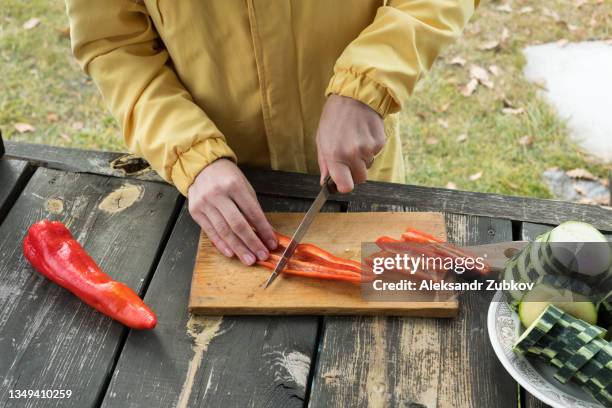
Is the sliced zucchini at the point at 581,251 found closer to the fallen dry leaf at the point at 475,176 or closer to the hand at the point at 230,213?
the hand at the point at 230,213

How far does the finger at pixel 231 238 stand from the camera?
69.2 inches

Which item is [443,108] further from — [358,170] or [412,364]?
[412,364]

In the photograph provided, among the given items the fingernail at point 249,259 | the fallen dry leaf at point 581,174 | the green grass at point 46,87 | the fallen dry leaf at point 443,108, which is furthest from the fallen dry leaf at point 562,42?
the fingernail at point 249,259

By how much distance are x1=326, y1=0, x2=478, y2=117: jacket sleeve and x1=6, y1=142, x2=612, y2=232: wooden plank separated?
233 mm

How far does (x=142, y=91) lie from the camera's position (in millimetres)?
1913

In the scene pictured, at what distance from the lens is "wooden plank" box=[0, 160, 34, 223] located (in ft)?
6.49

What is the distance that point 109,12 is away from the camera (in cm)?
182

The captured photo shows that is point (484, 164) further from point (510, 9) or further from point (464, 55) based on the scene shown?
point (510, 9)

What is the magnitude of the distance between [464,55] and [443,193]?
2749 mm

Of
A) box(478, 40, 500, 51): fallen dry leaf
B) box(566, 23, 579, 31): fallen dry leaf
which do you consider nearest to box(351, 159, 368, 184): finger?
box(478, 40, 500, 51): fallen dry leaf

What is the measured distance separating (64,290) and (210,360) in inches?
16.9

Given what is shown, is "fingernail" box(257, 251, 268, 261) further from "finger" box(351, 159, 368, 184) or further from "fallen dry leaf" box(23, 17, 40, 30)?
"fallen dry leaf" box(23, 17, 40, 30)

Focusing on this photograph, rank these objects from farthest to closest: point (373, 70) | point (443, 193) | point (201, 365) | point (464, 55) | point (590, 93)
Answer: point (464, 55) → point (590, 93) → point (443, 193) → point (373, 70) → point (201, 365)

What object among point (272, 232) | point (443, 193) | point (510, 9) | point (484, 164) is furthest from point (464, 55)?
point (272, 232)
